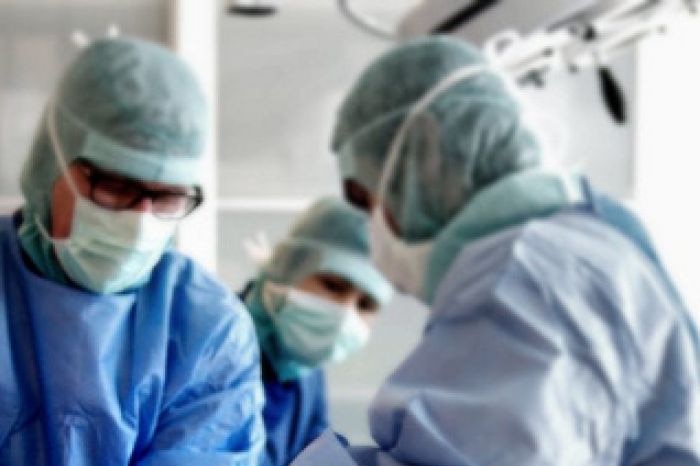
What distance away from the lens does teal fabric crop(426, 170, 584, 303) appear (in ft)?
3.72

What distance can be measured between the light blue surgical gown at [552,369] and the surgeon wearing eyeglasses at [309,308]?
1052mm

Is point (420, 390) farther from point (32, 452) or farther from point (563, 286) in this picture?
point (32, 452)

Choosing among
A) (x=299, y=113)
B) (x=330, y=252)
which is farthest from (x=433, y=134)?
(x=299, y=113)

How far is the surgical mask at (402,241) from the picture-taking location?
1.25 metres

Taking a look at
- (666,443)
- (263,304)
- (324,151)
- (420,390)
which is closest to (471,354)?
(420,390)

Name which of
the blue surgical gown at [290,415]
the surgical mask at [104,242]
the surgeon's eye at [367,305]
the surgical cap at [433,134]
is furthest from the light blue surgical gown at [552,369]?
the surgeon's eye at [367,305]

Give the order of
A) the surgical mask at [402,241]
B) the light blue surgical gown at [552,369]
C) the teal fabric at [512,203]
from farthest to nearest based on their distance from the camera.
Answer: the surgical mask at [402,241] < the teal fabric at [512,203] < the light blue surgical gown at [552,369]

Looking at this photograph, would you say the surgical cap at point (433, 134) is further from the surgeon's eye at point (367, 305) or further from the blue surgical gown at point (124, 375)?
the surgeon's eye at point (367, 305)

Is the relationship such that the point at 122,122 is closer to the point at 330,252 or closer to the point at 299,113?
the point at 330,252

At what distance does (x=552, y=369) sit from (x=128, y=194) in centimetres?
83

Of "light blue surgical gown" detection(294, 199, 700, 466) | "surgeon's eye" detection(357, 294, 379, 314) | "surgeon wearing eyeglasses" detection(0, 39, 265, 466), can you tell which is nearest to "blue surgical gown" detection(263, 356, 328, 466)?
"surgeon's eye" detection(357, 294, 379, 314)

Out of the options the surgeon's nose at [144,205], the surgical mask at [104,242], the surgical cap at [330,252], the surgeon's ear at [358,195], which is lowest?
the surgical cap at [330,252]

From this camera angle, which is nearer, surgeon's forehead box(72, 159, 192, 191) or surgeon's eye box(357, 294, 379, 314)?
surgeon's forehead box(72, 159, 192, 191)

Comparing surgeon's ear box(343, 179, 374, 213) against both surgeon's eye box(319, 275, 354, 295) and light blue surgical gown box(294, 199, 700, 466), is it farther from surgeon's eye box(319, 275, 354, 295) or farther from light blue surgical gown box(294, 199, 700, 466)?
surgeon's eye box(319, 275, 354, 295)
